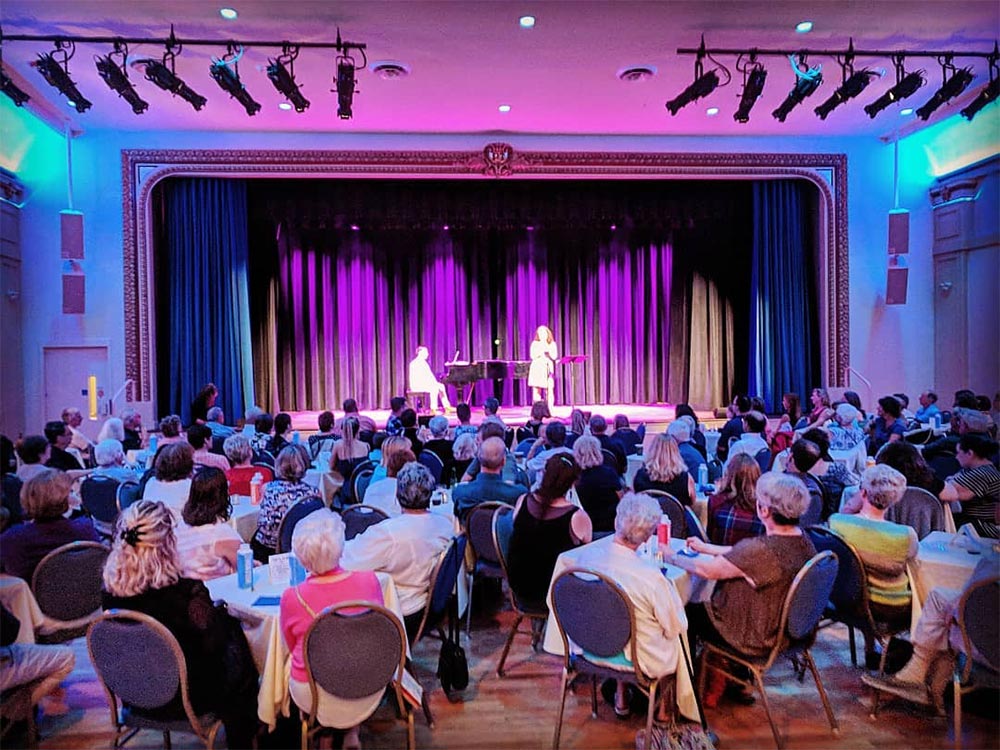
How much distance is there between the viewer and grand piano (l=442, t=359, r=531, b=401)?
1258cm

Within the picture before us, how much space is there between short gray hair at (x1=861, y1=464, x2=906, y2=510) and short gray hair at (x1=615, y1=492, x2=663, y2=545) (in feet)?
4.12

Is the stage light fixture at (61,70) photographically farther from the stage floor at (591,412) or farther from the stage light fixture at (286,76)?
the stage floor at (591,412)

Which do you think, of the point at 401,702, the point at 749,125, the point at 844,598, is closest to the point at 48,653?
the point at 401,702

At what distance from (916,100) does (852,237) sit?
96.8 inches

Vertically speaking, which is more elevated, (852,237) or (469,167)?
(469,167)

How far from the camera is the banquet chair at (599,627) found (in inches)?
119

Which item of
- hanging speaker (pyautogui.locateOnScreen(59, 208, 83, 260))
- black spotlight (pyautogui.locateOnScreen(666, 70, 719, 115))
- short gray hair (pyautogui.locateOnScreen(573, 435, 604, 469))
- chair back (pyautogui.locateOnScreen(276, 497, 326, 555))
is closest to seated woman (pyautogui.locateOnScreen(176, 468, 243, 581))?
chair back (pyautogui.locateOnScreen(276, 497, 326, 555))

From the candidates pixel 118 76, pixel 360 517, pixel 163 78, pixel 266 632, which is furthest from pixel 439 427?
pixel 118 76

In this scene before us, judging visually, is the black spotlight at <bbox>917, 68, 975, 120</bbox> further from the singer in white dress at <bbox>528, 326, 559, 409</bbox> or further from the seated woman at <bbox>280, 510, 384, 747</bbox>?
the seated woman at <bbox>280, 510, 384, 747</bbox>

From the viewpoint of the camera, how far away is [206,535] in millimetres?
3559

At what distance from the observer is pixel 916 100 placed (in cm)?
1059

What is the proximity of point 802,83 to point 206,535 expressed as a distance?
7.61 metres

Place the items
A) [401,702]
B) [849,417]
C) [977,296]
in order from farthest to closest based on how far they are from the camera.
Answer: [977,296] < [849,417] < [401,702]

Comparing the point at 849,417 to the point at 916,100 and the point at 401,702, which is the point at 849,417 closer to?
the point at 401,702
